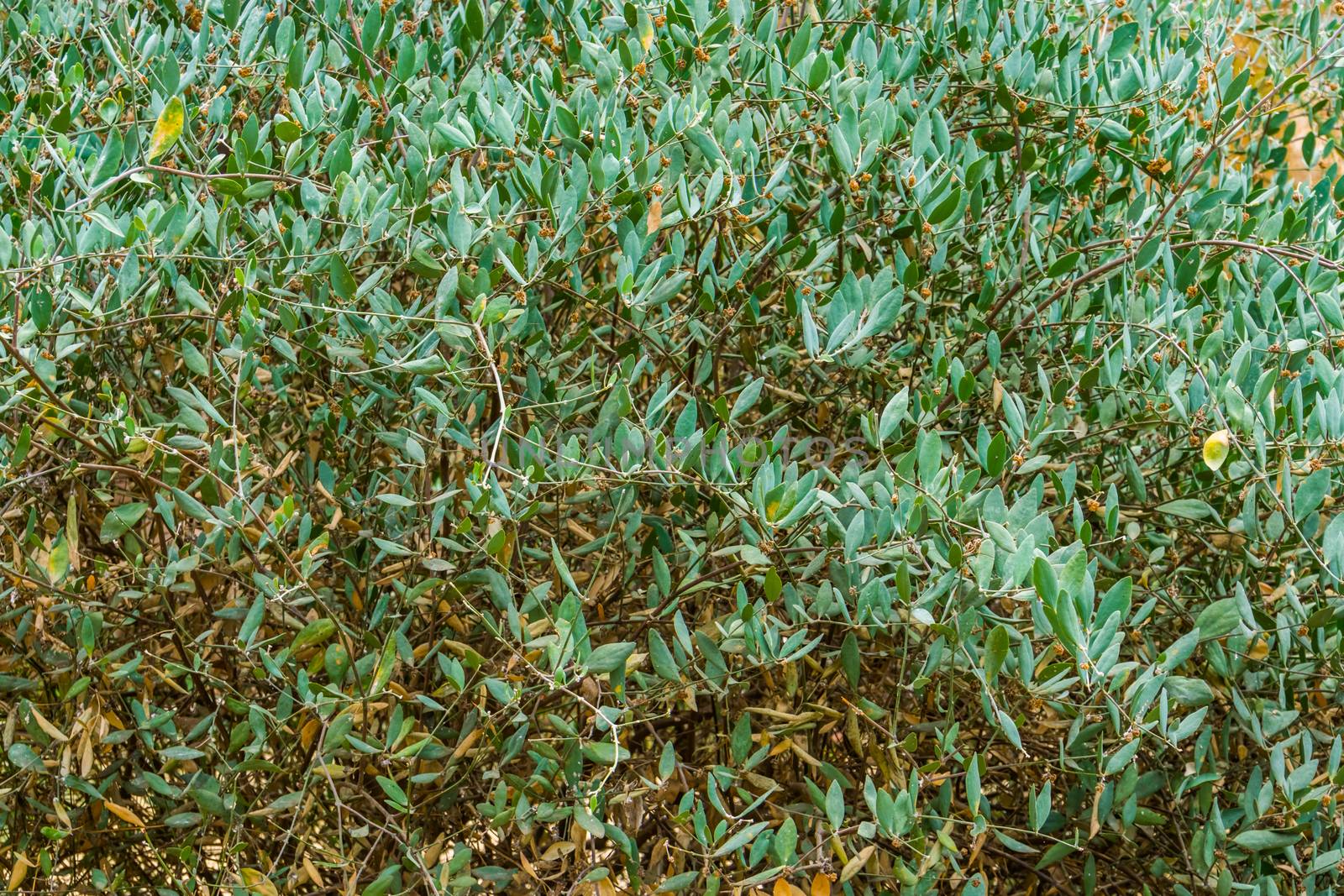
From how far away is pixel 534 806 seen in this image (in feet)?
5.49

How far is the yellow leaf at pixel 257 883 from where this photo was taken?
1624mm

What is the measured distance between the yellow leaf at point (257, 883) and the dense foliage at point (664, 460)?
0.04 ft

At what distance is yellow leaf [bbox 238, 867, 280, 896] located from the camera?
1.62 metres

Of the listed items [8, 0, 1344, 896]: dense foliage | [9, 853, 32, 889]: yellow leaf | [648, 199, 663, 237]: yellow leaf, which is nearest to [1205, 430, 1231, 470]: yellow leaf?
[8, 0, 1344, 896]: dense foliage

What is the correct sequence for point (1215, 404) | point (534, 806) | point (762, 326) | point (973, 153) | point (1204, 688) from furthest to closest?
1. point (762, 326)
2. point (973, 153)
3. point (534, 806)
4. point (1215, 404)
5. point (1204, 688)

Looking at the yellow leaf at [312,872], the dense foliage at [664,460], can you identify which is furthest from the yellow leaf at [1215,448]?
the yellow leaf at [312,872]

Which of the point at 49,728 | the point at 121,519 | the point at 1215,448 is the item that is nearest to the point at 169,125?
the point at 121,519

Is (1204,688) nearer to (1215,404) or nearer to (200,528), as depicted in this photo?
(1215,404)

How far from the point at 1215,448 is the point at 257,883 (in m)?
1.32

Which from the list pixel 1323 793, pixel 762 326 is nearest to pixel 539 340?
pixel 762 326

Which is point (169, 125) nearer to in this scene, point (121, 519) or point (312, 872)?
point (121, 519)

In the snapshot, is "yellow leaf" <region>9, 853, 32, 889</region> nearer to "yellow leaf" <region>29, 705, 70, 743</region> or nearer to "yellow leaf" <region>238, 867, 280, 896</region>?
"yellow leaf" <region>29, 705, 70, 743</region>

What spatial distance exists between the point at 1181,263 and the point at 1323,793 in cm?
77

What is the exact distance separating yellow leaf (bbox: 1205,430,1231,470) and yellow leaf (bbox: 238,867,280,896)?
4.22ft
